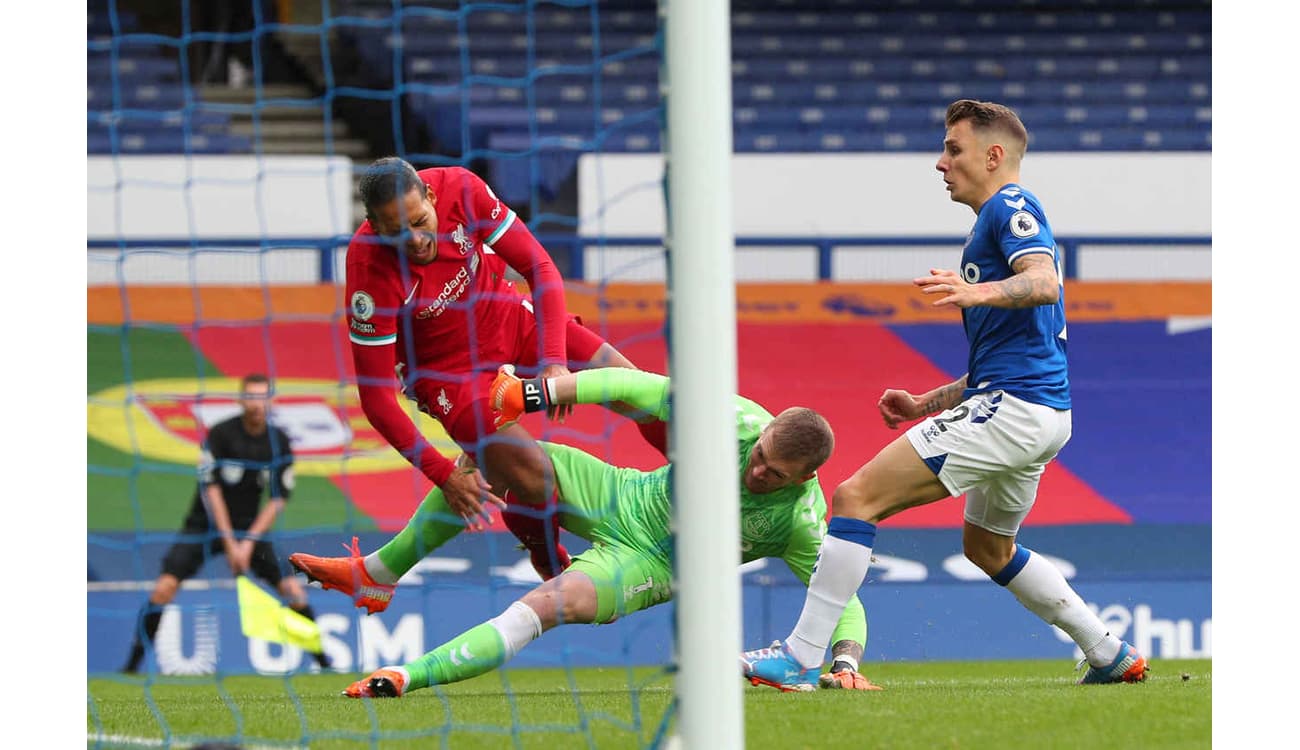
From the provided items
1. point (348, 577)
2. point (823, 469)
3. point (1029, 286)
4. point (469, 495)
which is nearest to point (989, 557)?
point (1029, 286)

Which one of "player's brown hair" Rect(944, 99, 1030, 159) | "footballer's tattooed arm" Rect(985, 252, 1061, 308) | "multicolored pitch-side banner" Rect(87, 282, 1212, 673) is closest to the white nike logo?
"footballer's tattooed arm" Rect(985, 252, 1061, 308)

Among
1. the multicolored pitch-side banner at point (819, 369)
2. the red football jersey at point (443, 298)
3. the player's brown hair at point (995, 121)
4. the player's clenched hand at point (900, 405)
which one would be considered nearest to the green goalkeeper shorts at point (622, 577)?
the red football jersey at point (443, 298)

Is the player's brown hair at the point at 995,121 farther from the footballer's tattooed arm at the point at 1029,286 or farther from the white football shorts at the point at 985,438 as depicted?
the white football shorts at the point at 985,438

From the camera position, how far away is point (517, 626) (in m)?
4.57

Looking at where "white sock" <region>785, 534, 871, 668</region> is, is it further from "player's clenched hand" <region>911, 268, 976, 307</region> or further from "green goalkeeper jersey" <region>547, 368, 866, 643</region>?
"player's clenched hand" <region>911, 268, 976, 307</region>

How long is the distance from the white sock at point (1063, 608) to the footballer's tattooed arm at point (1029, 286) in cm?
107

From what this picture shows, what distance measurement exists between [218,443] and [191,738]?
4.79m

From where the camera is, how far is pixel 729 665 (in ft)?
10.6

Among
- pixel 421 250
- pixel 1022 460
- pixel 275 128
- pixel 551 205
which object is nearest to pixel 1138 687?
pixel 1022 460

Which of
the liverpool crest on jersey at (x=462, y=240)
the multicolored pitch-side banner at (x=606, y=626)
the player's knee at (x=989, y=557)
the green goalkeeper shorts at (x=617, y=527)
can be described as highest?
the liverpool crest on jersey at (x=462, y=240)

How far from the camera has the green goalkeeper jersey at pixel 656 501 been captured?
15.9 feet

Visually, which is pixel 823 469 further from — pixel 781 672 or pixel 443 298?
pixel 781 672

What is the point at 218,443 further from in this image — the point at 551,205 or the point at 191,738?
the point at 191,738

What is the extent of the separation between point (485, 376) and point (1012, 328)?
6.62ft
